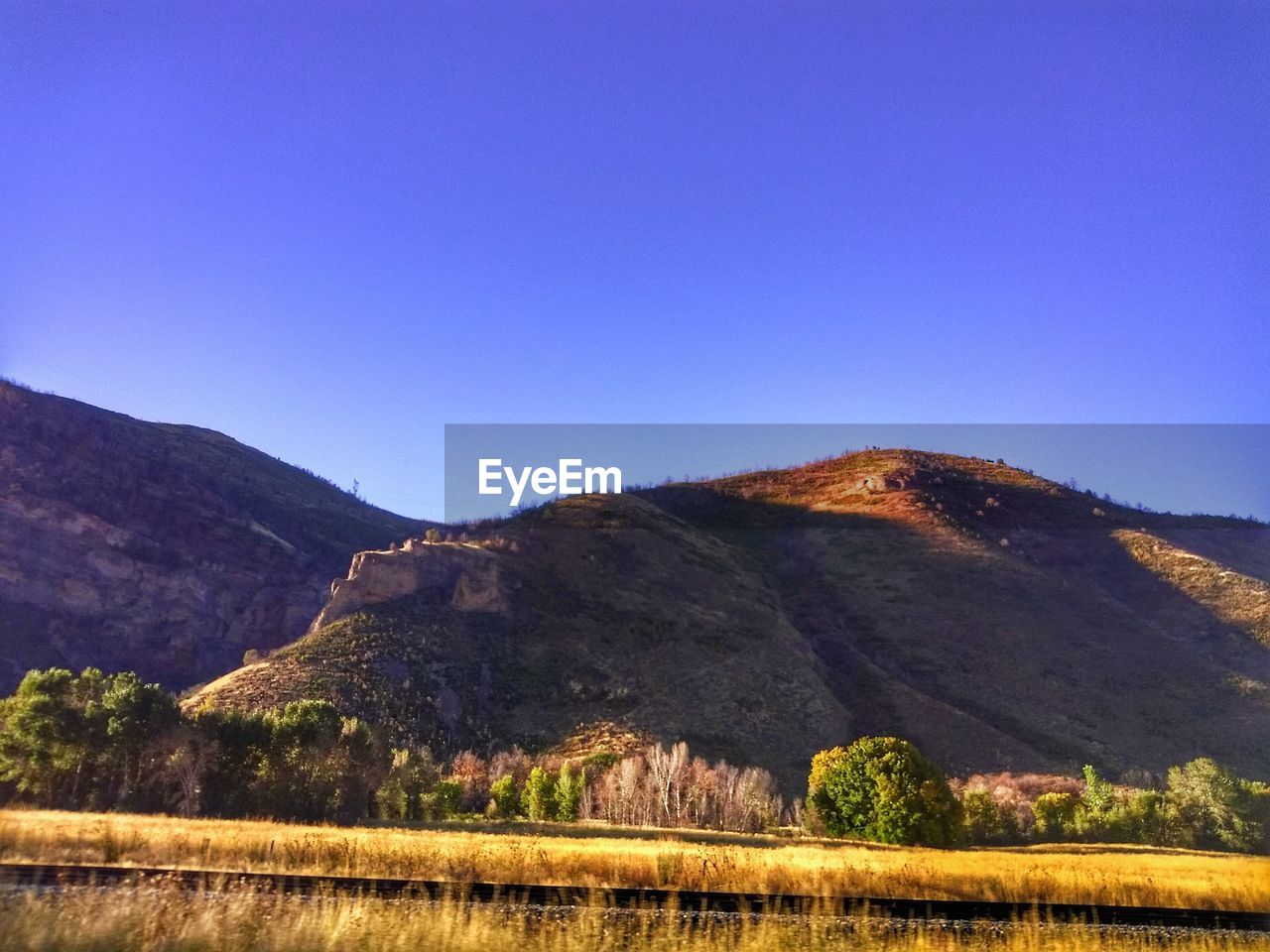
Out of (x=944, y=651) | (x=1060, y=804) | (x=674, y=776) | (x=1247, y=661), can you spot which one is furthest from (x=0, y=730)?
(x=1247, y=661)

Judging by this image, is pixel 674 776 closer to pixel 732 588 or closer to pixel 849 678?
pixel 849 678

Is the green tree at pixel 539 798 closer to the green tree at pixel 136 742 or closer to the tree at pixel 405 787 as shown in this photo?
the tree at pixel 405 787

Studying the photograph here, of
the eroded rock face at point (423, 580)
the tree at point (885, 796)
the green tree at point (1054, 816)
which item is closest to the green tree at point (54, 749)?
the tree at point (885, 796)

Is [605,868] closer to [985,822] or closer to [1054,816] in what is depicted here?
[985,822]

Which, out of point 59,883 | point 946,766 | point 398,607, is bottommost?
point 946,766

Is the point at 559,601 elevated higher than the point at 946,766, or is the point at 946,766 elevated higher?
the point at 559,601
